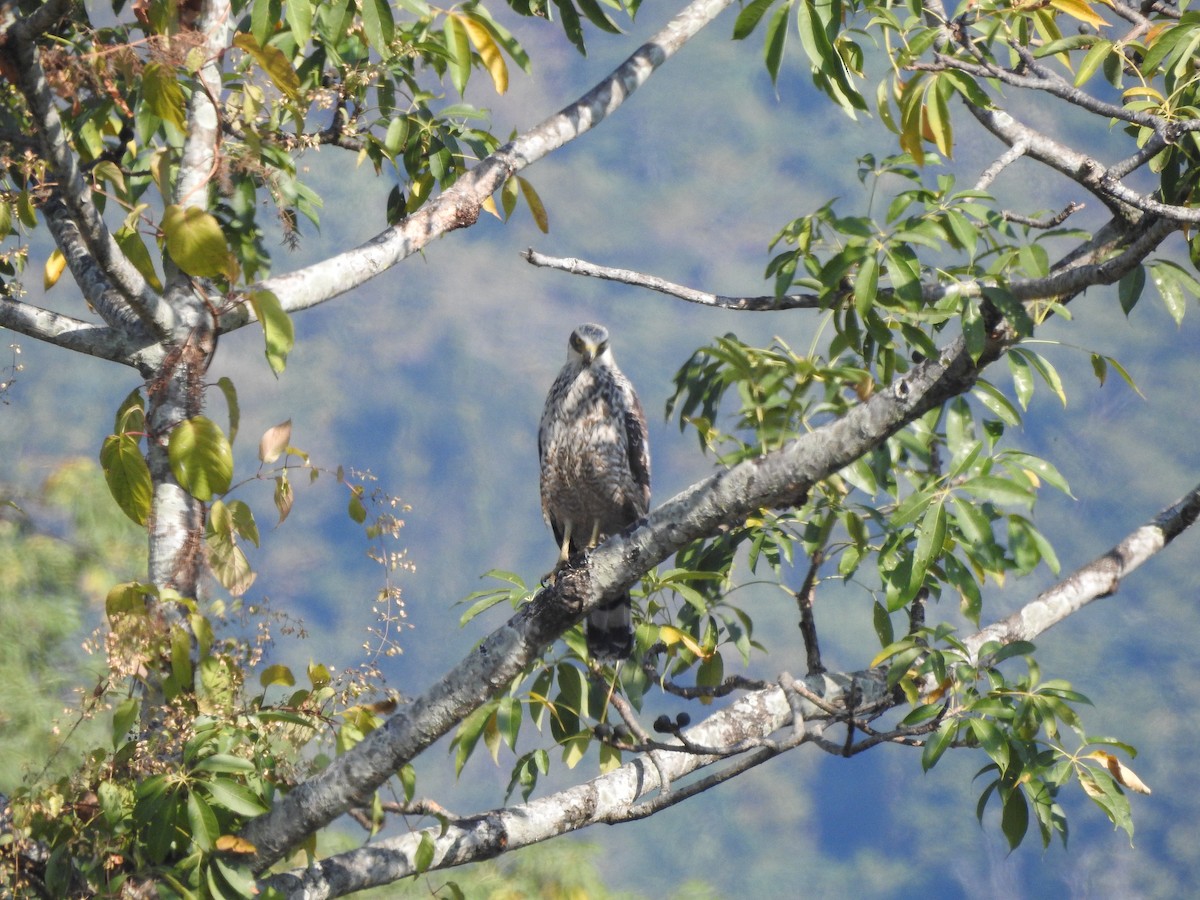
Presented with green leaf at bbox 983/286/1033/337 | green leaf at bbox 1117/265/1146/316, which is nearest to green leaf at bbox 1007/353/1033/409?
green leaf at bbox 1117/265/1146/316

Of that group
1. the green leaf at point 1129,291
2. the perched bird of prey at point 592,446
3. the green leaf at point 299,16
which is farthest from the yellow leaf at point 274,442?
the green leaf at point 1129,291

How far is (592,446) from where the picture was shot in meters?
3.29

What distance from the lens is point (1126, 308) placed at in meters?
2.26

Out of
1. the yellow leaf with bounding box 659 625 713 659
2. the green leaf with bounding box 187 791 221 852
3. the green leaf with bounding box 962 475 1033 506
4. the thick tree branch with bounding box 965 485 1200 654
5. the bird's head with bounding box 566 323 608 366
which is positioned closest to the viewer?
the green leaf with bounding box 187 791 221 852

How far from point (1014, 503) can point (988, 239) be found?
0.97 meters

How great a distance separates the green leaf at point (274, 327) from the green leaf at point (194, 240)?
0.09m

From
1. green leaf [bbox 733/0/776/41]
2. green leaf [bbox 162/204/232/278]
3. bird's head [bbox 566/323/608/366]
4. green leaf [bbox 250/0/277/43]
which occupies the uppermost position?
bird's head [bbox 566/323/608/366]

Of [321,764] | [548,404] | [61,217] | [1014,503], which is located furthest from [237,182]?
[1014,503]

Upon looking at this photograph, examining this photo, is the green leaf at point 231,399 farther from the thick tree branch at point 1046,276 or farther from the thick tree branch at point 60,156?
the thick tree branch at point 1046,276

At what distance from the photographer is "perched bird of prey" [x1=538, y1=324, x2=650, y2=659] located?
3.31 m

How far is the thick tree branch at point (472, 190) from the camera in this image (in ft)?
7.13

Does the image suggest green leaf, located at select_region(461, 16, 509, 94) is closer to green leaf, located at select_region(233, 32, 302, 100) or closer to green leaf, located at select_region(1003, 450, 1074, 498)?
green leaf, located at select_region(233, 32, 302, 100)

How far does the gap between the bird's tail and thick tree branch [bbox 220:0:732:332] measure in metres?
1.06

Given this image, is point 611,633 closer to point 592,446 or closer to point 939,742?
point 592,446
